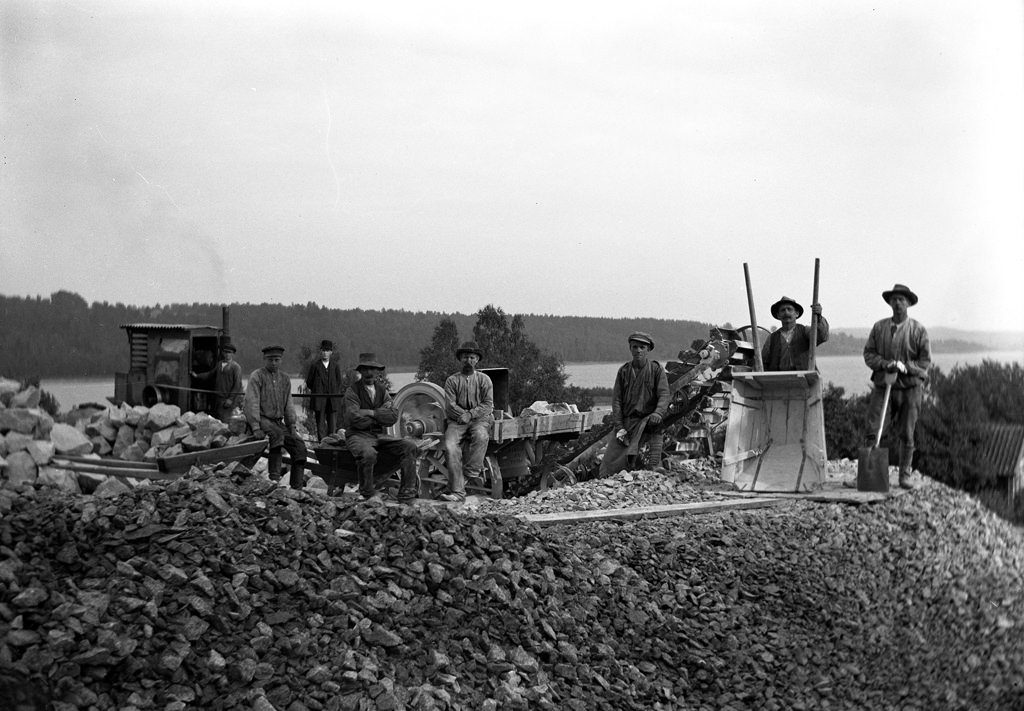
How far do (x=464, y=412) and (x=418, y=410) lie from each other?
2.98 ft

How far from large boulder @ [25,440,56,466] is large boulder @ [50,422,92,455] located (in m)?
0.23

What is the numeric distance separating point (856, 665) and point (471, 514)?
299cm

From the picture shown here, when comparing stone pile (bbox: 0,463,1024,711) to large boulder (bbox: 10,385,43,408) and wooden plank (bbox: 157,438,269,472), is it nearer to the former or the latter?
wooden plank (bbox: 157,438,269,472)

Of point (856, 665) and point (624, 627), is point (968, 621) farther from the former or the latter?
point (624, 627)

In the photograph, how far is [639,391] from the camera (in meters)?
11.0

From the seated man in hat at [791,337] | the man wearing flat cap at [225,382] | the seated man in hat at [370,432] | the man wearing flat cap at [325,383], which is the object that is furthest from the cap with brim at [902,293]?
the man wearing flat cap at [225,382]

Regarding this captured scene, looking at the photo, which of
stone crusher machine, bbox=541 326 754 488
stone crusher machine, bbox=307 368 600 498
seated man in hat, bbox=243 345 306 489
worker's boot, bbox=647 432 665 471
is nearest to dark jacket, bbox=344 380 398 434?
stone crusher machine, bbox=307 368 600 498

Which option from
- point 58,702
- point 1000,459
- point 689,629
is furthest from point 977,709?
point 58,702

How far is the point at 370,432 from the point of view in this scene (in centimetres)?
948

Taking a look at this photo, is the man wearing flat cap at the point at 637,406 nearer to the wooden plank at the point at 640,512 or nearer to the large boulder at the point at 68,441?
the wooden plank at the point at 640,512

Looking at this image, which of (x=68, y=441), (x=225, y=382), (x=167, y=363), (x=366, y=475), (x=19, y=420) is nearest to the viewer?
(x=366, y=475)

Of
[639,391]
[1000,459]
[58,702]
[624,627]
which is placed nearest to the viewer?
[58,702]

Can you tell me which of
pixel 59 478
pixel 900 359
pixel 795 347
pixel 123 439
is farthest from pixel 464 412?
pixel 123 439

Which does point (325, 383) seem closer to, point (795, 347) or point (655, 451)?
point (655, 451)
